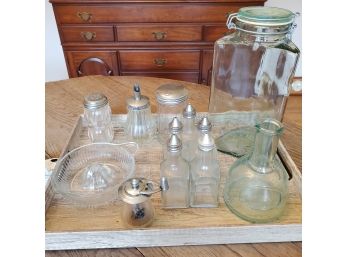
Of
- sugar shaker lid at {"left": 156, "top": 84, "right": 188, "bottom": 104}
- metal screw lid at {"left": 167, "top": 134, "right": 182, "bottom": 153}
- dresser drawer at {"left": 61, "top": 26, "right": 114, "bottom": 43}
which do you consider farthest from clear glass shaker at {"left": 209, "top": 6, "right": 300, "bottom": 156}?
dresser drawer at {"left": 61, "top": 26, "right": 114, "bottom": 43}

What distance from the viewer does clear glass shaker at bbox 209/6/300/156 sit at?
0.59 metres

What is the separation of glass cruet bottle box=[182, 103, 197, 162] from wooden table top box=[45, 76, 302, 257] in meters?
0.19

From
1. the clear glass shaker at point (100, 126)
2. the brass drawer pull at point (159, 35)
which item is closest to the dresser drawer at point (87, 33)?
the brass drawer pull at point (159, 35)

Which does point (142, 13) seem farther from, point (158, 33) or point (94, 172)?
point (94, 172)

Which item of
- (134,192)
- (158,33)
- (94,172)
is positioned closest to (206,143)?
(134,192)

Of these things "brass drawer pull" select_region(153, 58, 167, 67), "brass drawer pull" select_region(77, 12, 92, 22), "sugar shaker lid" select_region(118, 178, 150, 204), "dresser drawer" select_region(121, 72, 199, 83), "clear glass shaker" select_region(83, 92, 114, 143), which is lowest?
"dresser drawer" select_region(121, 72, 199, 83)

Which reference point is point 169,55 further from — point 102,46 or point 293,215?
point 293,215

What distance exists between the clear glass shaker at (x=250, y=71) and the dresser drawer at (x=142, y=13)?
2.64 feet

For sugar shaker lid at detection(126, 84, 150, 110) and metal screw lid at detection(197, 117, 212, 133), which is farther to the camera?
sugar shaker lid at detection(126, 84, 150, 110)

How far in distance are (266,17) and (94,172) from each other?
1.50ft

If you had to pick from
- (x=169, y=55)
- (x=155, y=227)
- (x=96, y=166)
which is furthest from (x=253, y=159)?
(x=169, y=55)

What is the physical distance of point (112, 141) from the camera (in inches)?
A: 29.3

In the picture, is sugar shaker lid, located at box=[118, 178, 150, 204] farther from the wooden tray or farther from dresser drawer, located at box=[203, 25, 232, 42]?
dresser drawer, located at box=[203, 25, 232, 42]

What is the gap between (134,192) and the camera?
17.6 inches
